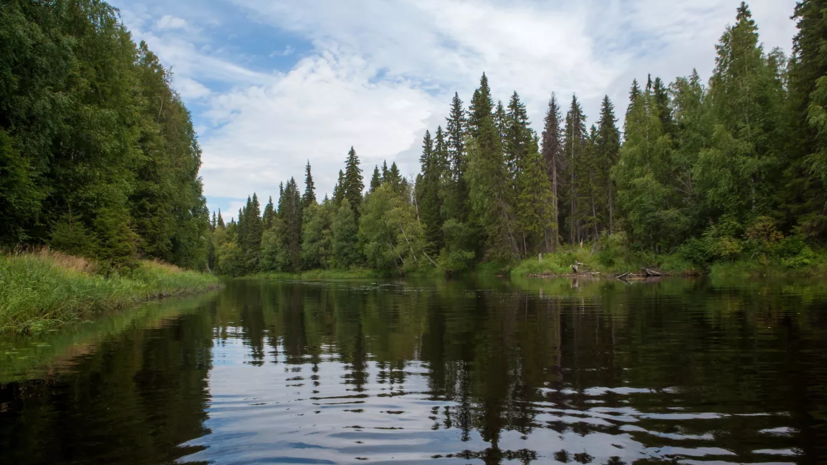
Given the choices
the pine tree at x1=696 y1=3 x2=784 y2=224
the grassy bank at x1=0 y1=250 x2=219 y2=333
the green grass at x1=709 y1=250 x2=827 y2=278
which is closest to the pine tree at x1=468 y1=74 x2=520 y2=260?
the pine tree at x1=696 y1=3 x2=784 y2=224

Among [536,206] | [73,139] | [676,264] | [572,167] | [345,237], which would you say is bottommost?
[676,264]

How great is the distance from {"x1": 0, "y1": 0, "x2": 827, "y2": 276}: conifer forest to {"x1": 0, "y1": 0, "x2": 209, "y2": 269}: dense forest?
0.08m

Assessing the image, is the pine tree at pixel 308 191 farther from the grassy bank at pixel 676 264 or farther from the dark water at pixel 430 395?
the dark water at pixel 430 395

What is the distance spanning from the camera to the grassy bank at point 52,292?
1148 centimetres

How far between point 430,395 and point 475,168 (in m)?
49.3

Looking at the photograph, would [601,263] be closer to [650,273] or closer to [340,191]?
[650,273]

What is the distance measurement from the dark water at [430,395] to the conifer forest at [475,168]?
36.5ft

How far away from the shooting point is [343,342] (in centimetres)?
1089

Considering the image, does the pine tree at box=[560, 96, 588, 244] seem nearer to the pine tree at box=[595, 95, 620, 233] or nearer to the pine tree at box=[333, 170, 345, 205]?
the pine tree at box=[595, 95, 620, 233]

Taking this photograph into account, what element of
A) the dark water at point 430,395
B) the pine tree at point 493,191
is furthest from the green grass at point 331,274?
the dark water at point 430,395

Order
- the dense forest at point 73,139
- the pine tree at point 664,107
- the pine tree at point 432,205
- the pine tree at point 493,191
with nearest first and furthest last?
the dense forest at point 73,139, the pine tree at point 664,107, the pine tree at point 493,191, the pine tree at point 432,205

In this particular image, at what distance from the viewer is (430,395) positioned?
624 centimetres

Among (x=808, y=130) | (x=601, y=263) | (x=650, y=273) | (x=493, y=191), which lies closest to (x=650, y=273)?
(x=650, y=273)

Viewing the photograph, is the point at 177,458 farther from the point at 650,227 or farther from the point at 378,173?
the point at 378,173
